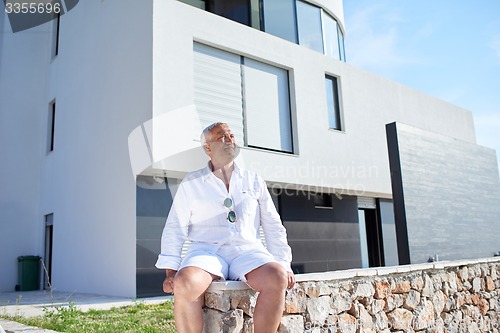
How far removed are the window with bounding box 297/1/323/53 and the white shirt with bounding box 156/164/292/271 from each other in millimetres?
10213

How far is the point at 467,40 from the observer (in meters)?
9.30

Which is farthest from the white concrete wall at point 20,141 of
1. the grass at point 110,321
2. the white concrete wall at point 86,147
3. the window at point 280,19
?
the grass at point 110,321

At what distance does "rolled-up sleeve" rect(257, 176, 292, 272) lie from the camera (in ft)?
10.7

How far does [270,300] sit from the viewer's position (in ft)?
9.48

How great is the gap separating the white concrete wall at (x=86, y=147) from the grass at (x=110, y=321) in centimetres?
261

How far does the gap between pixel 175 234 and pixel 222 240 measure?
1.05ft

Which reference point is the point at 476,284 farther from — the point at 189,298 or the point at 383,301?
the point at 189,298

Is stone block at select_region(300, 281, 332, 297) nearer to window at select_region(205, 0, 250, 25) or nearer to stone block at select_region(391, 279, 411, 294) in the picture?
stone block at select_region(391, 279, 411, 294)

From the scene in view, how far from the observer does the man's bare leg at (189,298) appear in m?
2.76

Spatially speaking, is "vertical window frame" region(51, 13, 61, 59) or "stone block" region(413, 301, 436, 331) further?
"vertical window frame" region(51, 13, 61, 59)

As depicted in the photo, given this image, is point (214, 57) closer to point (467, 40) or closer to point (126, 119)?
point (126, 119)

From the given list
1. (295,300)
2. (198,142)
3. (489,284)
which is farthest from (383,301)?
(198,142)

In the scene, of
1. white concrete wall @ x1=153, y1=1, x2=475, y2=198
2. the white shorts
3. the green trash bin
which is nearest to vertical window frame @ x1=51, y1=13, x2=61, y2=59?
the green trash bin

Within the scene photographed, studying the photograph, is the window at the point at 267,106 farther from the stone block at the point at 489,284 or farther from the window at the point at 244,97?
the stone block at the point at 489,284
